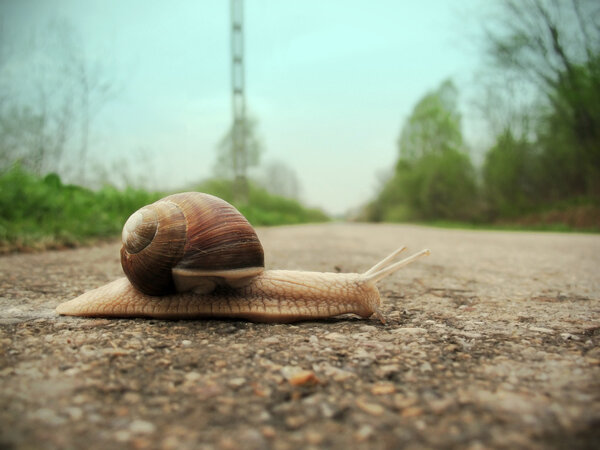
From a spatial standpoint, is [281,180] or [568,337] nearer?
[568,337]

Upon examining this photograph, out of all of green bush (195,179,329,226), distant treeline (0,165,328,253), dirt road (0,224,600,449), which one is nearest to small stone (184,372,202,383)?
dirt road (0,224,600,449)

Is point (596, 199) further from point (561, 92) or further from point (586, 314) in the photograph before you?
point (586, 314)

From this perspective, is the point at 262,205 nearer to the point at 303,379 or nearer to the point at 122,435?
the point at 303,379

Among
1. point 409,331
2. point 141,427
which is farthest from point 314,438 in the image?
point 409,331

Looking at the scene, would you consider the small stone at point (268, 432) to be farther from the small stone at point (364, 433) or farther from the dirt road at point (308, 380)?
the small stone at point (364, 433)

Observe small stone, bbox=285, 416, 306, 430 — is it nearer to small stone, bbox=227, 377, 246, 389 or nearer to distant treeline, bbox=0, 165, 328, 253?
small stone, bbox=227, 377, 246, 389

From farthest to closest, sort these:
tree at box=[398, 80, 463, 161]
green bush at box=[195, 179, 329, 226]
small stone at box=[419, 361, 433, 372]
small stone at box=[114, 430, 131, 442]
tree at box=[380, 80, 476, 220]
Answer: tree at box=[398, 80, 463, 161]
tree at box=[380, 80, 476, 220]
green bush at box=[195, 179, 329, 226]
small stone at box=[419, 361, 433, 372]
small stone at box=[114, 430, 131, 442]

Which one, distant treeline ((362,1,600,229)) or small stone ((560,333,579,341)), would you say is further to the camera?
distant treeline ((362,1,600,229))

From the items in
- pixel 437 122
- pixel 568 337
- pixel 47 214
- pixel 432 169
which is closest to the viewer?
pixel 568 337

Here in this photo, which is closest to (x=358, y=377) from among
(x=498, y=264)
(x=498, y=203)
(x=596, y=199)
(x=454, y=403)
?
(x=454, y=403)
